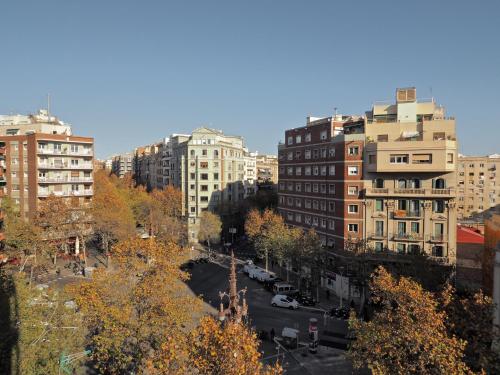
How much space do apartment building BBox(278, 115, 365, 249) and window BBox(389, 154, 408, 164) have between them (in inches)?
149

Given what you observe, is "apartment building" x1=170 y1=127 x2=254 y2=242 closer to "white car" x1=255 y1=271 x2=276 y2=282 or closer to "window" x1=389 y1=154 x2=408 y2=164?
"white car" x1=255 y1=271 x2=276 y2=282

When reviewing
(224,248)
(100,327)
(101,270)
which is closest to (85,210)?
(224,248)

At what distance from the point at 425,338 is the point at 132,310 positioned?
49.6ft

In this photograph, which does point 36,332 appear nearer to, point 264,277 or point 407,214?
point 264,277

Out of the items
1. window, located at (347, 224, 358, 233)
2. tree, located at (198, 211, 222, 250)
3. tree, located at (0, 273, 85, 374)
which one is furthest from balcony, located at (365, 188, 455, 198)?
tree, located at (0, 273, 85, 374)

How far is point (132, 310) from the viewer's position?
2155 cm

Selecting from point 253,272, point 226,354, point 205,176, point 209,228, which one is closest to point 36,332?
point 226,354

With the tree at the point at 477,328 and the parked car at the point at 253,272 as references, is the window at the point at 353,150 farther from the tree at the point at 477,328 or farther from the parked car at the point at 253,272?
the tree at the point at 477,328

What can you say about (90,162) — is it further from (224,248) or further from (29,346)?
(29,346)

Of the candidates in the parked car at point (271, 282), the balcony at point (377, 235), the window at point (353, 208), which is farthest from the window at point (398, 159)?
the parked car at point (271, 282)

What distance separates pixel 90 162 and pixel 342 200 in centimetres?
4147

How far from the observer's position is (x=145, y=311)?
2089cm

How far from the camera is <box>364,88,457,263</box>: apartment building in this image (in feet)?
127

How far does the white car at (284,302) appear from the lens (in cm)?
3856
